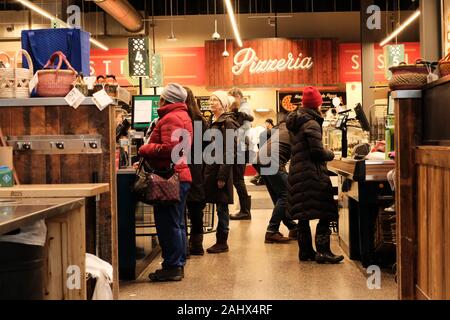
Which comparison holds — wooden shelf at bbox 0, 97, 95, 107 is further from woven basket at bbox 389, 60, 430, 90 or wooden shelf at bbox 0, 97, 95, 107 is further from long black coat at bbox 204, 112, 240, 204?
→ long black coat at bbox 204, 112, 240, 204

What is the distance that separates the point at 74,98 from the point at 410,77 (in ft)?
6.84

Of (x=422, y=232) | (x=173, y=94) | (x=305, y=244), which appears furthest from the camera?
(x=305, y=244)

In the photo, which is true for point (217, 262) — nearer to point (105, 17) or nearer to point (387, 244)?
point (387, 244)

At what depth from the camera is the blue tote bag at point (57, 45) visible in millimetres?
4227

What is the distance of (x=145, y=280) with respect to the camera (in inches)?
209

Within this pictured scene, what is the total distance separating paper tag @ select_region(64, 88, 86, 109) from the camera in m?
3.92

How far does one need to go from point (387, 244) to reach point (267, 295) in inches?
51.4

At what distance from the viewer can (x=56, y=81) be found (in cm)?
394

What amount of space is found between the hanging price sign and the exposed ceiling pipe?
2.23 m

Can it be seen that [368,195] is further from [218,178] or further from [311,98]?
[218,178]

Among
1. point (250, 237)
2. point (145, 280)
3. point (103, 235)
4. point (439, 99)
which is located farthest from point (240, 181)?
point (439, 99)

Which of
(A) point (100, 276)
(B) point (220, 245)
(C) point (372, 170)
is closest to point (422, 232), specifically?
(C) point (372, 170)

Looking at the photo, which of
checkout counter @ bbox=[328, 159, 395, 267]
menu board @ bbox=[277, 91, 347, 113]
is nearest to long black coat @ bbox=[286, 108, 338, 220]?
checkout counter @ bbox=[328, 159, 395, 267]

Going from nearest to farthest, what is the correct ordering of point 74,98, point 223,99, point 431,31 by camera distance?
point 74,98, point 431,31, point 223,99
